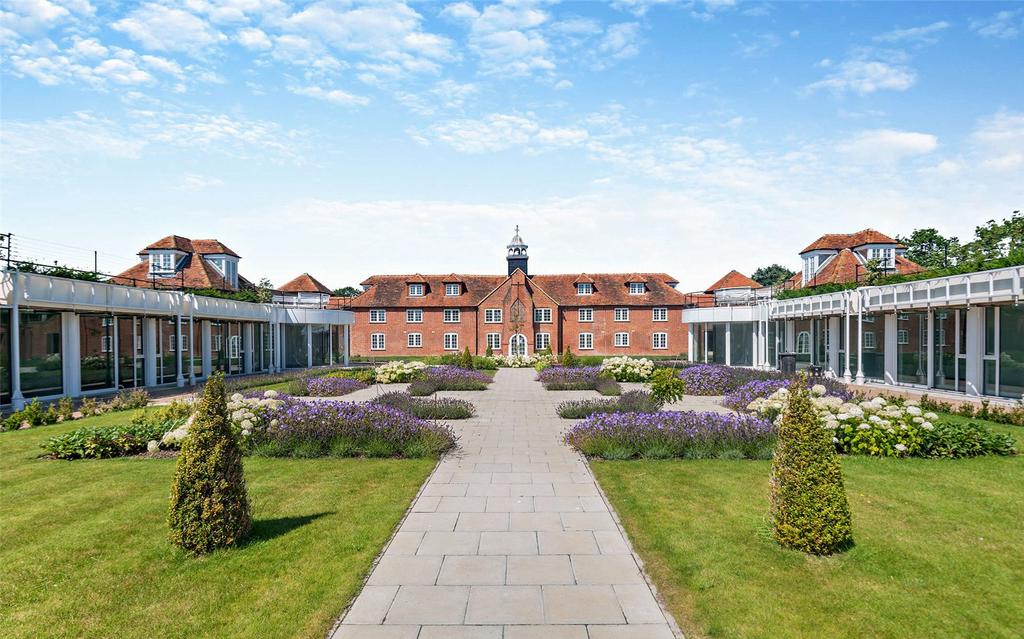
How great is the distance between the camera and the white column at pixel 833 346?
30.5 metres

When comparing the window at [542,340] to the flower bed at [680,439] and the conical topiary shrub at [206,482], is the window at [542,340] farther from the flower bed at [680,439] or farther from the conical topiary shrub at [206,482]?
the conical topiary shrub at [206,482]

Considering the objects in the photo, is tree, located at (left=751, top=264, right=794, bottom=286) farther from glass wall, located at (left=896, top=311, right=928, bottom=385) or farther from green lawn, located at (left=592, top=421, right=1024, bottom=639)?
green lawn, located at (left=592, top=421, right=1024, bottom=639)

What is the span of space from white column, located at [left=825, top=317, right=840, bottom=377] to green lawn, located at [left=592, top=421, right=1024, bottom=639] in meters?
22.7

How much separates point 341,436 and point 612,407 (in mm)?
7577

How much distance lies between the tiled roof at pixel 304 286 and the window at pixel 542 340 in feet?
70.1

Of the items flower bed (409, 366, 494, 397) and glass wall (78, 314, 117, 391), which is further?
flower bed (409, 366, 494, 397)

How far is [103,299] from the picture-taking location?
71.4ft

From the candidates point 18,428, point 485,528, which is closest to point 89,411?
point 18,428

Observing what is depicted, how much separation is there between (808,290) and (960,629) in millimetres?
33073

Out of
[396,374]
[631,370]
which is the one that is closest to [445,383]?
[396,374]

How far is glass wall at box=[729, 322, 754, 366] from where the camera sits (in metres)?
40.8

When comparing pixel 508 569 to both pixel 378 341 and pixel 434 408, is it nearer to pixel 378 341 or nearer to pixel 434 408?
pixel 434 408

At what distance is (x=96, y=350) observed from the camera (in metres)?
22.6

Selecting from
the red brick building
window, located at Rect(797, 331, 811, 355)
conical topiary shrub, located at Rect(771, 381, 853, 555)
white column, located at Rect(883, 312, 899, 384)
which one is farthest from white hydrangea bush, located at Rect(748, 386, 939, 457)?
the red brick building
